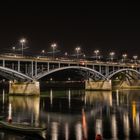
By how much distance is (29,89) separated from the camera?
85938 mm

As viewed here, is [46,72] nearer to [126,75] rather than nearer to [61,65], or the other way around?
[61,65]

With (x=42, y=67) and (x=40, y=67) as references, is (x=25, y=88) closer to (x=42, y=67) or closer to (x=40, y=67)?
(x=42, y=67)

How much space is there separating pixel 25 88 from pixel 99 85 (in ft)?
131

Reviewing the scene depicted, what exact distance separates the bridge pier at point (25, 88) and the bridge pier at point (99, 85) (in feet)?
115

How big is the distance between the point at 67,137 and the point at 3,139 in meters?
6.18

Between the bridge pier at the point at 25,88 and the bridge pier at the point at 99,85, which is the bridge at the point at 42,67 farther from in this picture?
the bridge pier at the point at 99,85

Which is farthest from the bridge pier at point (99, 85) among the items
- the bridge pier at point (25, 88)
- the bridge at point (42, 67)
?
the bridge pier at point (25, 88)

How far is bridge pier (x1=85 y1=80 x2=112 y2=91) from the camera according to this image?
11656 centimetres

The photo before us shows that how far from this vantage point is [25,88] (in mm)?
86000

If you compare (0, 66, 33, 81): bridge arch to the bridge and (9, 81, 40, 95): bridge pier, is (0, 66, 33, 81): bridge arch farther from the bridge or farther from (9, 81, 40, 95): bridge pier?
(9, 81, 40, 95): bridge pier

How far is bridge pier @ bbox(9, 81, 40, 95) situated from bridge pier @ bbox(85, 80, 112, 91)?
35.1 meters

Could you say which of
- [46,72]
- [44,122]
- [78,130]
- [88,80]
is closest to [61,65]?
[46,72]

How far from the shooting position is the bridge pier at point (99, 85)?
382 ft

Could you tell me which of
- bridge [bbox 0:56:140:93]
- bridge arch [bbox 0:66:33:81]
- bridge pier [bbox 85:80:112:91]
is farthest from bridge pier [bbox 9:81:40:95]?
bridge pier [bbox 85:80:112:91]
